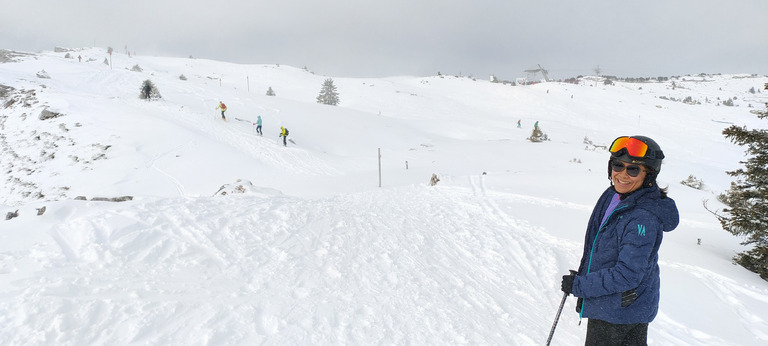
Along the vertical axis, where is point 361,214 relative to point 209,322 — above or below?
below

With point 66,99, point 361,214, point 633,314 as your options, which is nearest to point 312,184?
point 361,214

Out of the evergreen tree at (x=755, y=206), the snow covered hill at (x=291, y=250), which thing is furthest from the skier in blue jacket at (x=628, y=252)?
the evergreen tree at (x=755, y=206)

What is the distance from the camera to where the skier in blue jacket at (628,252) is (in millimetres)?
2256

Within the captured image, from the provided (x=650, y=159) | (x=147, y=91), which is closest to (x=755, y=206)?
(x=650, y=159)

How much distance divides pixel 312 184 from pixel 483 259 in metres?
12.3

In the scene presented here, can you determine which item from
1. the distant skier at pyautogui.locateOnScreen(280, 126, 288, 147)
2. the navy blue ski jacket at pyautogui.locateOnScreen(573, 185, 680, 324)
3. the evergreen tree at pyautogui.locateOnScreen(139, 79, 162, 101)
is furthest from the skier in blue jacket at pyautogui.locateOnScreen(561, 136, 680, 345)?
the evergreen tree at pyautogui.locateOnScreen(139, 79, 162, 101)

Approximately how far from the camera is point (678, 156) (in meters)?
30.2

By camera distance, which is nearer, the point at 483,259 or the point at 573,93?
the point at 483,259

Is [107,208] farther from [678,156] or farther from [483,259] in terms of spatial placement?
[678,156]

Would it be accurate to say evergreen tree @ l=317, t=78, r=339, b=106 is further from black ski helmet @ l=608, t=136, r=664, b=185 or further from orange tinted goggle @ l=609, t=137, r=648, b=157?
black ski helmet @ l=608, t=136, r=664, b=185

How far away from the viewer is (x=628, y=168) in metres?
2.44

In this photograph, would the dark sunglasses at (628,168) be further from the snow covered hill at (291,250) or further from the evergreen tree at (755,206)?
the evergreen tree at (755,206)

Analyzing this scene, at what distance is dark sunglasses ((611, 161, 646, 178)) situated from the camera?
2.40 meters

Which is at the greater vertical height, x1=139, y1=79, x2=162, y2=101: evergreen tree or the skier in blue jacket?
x1=139, y1=79, x2=162, y2=101: evergreen tree
